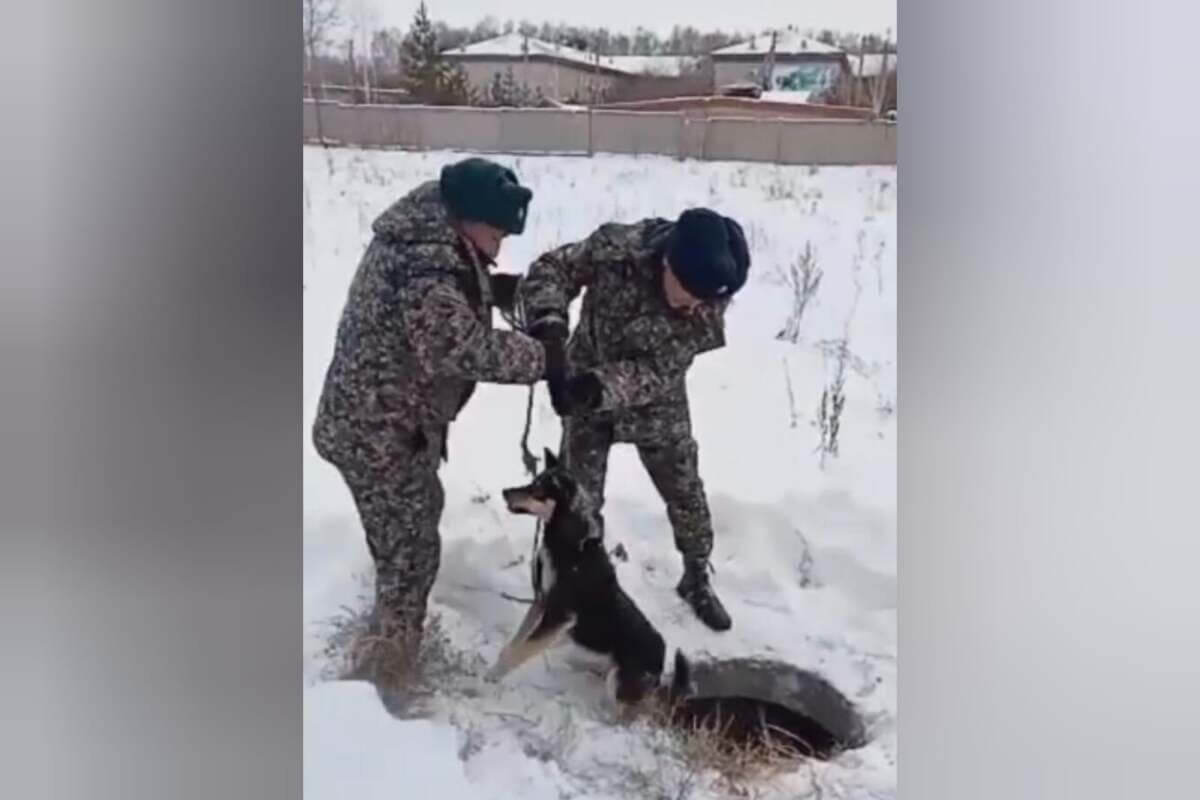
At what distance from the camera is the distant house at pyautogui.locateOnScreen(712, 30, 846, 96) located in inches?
45.1

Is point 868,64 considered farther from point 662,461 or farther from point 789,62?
point 662,461

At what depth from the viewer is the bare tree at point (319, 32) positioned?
1151 mm

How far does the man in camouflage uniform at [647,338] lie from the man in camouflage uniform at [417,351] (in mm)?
33

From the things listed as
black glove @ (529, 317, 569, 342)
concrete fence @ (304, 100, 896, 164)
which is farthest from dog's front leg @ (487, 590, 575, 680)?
concrete fence @ (304, 100, 896, 164)

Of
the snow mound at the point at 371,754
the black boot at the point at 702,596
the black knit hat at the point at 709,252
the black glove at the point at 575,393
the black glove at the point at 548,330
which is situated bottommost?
the snow mound at the point at 371,754

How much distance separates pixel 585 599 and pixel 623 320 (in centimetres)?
23

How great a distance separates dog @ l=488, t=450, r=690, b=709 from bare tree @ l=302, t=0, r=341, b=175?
314 millimetres

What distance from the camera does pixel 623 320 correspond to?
116 cm

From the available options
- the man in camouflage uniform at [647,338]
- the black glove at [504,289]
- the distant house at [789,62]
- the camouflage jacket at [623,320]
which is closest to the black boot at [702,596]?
the man in camouflage uniform at [647,338]

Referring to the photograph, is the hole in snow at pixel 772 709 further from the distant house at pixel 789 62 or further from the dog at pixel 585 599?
the distant house at pixel 789 62
